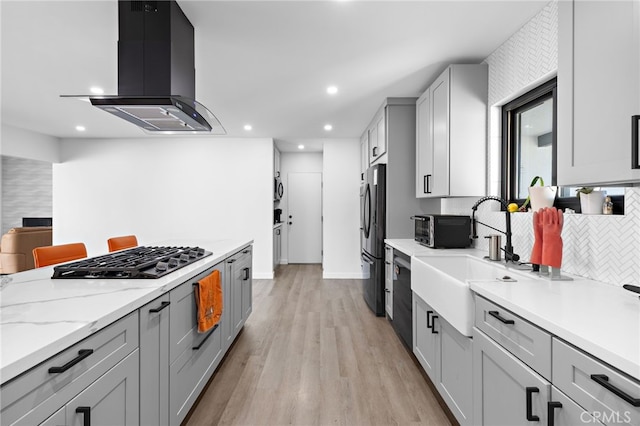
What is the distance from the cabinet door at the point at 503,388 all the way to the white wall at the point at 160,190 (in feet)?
15.6

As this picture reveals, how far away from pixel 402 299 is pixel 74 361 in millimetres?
2482

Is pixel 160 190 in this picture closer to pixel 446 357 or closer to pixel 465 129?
pixel 465 129

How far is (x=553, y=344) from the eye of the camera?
3.23 ft

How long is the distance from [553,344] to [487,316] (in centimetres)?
42

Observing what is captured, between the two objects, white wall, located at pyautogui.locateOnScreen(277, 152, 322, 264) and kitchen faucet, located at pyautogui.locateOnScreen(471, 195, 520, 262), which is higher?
white wall, located at pyautogui.locateOnScreen(277, 152, 322, 264)

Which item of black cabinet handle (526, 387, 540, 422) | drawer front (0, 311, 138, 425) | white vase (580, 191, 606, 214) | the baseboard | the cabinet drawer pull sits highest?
white vase (580, 191, 606, 214)

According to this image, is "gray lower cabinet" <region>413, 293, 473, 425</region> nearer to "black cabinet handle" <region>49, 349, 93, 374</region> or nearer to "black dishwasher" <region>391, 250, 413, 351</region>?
"black dishwasher" <region>391, 250, 413, 351</region>

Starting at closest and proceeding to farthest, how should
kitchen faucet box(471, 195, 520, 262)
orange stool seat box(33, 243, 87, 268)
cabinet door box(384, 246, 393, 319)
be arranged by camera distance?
kitchen faucet box(471, 195, 520, 262) < orange stool seat box(33, 243, 87, 268) < cabinet door box(384, 246, 393, 319)

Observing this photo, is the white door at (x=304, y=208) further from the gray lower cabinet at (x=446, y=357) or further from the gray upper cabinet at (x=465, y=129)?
the gray lower cabinet at (x=446, y=357)

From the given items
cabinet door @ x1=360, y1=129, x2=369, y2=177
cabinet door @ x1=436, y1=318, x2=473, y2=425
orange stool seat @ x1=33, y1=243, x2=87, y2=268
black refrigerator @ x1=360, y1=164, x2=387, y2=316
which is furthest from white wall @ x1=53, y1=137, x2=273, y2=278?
cabinet door @ x1=436, y1=318, x2=473, y2=425

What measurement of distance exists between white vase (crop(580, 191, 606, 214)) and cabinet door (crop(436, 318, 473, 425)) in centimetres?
93

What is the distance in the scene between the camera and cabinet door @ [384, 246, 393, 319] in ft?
11.1

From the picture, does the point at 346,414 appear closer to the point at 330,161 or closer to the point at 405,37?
the point at 405,37

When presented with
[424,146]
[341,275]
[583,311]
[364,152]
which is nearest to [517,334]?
[583,311]
